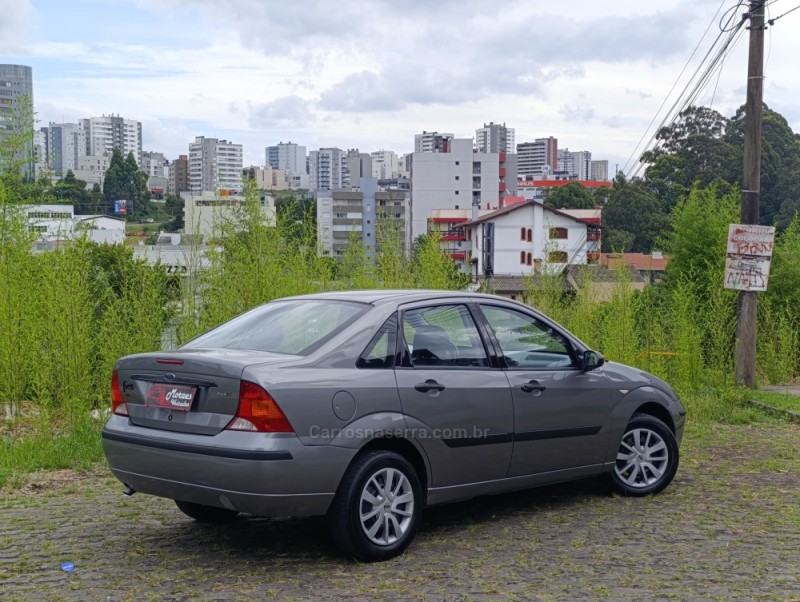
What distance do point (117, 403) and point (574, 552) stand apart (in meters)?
3.18

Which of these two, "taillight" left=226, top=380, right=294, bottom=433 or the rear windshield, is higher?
the rear windshield

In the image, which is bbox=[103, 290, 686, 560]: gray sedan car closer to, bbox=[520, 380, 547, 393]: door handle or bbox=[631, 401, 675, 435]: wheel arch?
bbox=[520, 380, 547, 393]: door handle

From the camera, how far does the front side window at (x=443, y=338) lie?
20.3 ft

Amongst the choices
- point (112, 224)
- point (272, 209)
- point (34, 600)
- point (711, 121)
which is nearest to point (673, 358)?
point (272, 209)

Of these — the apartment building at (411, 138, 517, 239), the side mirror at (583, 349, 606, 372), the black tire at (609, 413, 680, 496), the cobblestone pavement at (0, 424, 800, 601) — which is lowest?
the cobblestone pavement at (0, 424, 800, 601)

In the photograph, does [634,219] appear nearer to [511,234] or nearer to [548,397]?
[511,234]

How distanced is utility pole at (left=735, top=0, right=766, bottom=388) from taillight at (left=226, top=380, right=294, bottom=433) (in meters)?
10.4

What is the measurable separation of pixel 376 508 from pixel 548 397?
1.79m

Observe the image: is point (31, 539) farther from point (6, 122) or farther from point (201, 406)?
point (6, 122)

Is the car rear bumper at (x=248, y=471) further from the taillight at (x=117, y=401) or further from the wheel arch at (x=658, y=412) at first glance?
the wheel arch at (x=658, y=412)

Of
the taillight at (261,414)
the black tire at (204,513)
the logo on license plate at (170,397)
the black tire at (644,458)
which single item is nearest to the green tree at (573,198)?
the black tire at (644,458)

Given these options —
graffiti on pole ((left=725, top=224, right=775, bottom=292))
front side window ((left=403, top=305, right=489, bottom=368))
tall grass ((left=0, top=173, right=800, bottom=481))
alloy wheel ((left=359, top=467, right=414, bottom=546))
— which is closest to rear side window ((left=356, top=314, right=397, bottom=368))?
front side window ((left=403, top=305, right=489, bottom=368))

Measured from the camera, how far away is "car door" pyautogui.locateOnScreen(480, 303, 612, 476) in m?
6.64

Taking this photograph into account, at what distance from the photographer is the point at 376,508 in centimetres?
566
